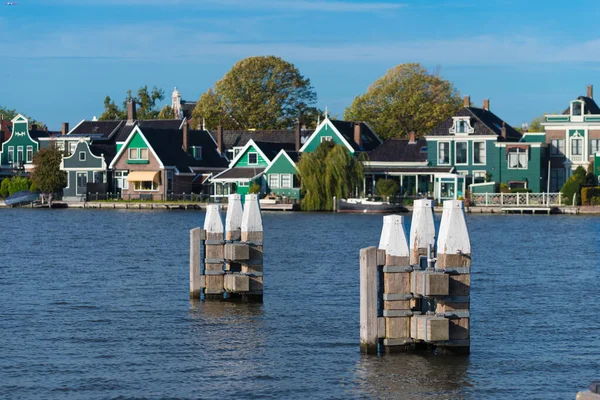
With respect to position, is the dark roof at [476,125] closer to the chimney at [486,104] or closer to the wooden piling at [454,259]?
the chimney at [486,104]

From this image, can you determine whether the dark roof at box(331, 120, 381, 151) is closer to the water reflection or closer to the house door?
the house door

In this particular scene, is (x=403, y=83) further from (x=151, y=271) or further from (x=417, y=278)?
(x=417, y=278)

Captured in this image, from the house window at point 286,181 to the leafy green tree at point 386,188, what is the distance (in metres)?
9.19

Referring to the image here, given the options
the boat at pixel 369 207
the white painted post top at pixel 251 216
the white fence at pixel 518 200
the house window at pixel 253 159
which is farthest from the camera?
the house window at pixel 253 159

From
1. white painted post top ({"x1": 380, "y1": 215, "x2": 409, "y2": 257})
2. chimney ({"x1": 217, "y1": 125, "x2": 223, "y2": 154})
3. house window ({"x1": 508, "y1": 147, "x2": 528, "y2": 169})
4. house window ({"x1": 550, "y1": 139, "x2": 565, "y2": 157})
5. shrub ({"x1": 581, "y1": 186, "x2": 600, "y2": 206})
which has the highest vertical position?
chimney ({"x1": 217, "y1": 125, "x2": 223, "y2": 154})

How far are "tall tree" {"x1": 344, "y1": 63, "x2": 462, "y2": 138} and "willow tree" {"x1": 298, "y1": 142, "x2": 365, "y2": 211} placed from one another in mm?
29814

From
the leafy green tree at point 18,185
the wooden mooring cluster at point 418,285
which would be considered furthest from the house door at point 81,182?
the wooden mooring cluster at point 418,285

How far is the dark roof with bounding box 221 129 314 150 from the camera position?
112312 millimetres

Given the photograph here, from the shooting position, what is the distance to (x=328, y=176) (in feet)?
308

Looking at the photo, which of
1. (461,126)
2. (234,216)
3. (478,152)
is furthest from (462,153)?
(234,216)

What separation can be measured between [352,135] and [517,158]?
58.1 feet

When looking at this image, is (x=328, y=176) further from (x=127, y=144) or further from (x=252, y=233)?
(x=252, y=233)

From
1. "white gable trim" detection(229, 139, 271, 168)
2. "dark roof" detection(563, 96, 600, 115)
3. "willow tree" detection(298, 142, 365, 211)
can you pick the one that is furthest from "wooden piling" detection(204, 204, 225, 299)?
"white gable trim" detection(229, 139, 271, 168)

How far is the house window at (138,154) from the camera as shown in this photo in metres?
106
